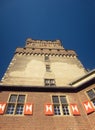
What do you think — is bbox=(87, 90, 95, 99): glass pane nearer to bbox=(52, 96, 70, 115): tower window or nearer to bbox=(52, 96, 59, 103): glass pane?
bbox=(52, 96, 70, 115): tower window

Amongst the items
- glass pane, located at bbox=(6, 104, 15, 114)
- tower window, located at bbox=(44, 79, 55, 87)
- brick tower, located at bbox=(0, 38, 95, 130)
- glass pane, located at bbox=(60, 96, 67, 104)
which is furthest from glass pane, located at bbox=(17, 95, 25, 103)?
tower window, located at bbox=(44, 79, 55, 87)

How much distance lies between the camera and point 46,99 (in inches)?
577

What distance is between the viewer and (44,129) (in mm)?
11492

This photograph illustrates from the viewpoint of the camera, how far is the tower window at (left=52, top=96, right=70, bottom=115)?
539 inches

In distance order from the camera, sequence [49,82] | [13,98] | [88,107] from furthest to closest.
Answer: [49,82], [13,98], [88,107]

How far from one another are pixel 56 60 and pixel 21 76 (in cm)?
805

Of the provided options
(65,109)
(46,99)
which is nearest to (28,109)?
(46,99)

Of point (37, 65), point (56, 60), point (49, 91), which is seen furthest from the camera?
point (56, 60)

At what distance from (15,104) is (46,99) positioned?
10.2ft

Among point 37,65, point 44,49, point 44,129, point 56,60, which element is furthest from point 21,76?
point 44,49

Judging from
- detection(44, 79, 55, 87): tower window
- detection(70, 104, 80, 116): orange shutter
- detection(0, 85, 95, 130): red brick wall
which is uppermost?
detection(44, 79, 55, 87): tower window

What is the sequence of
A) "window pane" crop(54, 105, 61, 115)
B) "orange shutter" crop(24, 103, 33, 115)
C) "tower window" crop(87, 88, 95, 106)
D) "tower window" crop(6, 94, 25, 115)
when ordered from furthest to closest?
1. "tower window" crop(87, 88, 95, 106)
2. "window pane" crop(54, 105, 61, 115)
3. "tower window" crop(6, 94, 25, 115)
4. "orange shutter" crop(24, 103, 33, 115)

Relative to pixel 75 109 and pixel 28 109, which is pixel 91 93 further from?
pixel 28 109

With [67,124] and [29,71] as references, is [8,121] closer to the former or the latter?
[67,124]
